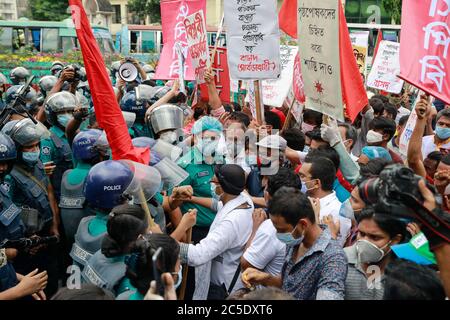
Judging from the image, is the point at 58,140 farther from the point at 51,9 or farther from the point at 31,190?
the point at 51,9

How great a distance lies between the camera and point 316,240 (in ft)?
10.1

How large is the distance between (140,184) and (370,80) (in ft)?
25.3

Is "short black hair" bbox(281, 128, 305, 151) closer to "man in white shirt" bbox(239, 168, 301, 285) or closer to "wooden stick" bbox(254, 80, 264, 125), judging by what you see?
"wooden stick" bbox(254, 80, 264, 125)

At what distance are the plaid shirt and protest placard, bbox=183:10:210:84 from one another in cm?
461

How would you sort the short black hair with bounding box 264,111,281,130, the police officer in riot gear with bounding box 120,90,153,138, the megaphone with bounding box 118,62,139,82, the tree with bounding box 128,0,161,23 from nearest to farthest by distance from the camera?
the police officer in riot gear with bounding box 120,90,153,138 < the short black hair with bounding box 264,111,281,130 < the megaphone with bounding box 118,62,139,82 < the tree with bounding box 128,0,161,23

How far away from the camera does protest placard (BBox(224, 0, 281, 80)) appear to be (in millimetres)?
5918

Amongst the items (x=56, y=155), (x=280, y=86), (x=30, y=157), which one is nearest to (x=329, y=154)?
(x=30, y=157)

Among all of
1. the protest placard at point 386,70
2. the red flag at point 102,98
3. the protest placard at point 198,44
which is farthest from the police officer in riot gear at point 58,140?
the protest placard at point 386,70

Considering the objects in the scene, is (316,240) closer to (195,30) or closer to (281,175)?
(281,175)

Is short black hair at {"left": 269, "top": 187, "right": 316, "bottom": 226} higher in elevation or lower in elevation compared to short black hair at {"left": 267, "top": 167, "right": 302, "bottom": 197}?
higher

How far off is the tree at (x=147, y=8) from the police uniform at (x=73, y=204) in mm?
38979

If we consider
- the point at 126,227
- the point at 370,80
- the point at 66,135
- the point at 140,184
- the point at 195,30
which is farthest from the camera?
the point at 370,80

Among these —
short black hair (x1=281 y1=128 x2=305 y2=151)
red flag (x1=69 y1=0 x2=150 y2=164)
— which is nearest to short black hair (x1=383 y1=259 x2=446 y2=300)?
red flag (x1=69 y1=0 x2=150 y2=164)
